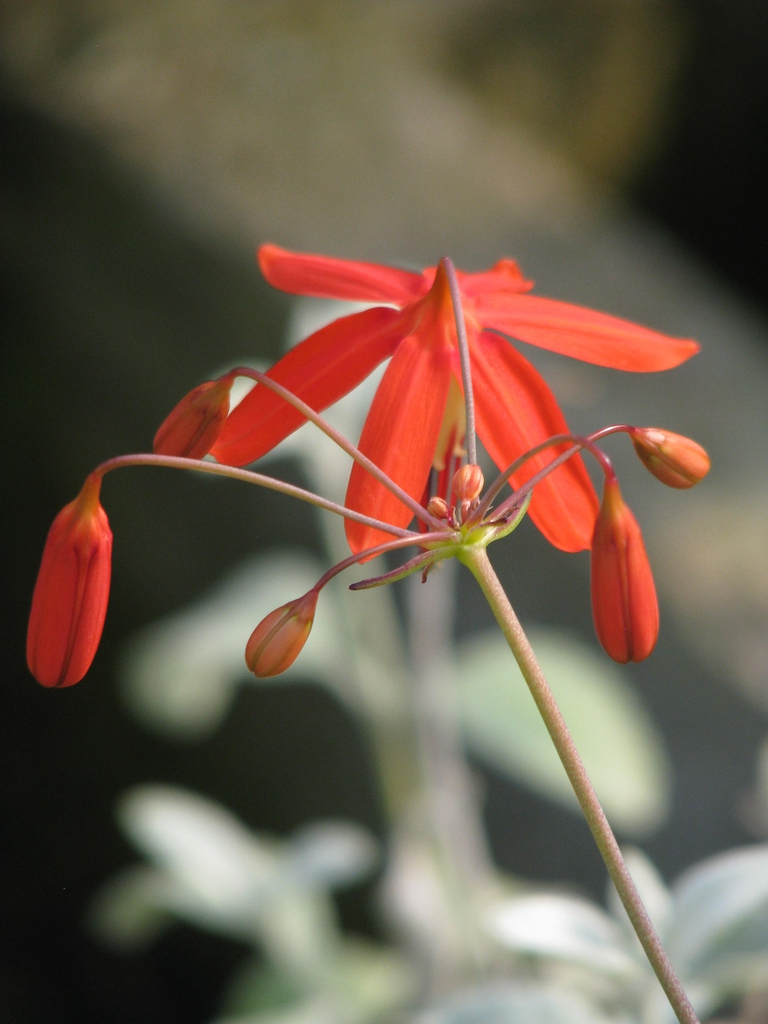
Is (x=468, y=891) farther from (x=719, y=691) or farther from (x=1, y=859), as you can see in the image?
(x=1, y=859)

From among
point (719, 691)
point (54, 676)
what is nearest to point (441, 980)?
point (719, 691)

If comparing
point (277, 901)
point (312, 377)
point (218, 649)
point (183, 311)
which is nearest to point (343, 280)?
point (312, 377)

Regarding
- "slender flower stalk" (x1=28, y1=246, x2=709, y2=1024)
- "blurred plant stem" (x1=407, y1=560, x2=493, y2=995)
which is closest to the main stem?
"slender flower stalk" (x1=28, y1=246, x2=709, y2=1024)

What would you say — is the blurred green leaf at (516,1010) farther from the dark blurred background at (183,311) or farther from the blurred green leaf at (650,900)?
the dark blurred background at (183,311)

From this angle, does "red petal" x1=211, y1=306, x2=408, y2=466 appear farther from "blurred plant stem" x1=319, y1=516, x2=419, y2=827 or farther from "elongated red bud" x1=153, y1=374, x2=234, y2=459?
"blurred plant stem" x1=319, y1=516, x2=419, y2=827

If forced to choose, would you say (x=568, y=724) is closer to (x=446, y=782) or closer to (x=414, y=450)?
(x=446, y=782)

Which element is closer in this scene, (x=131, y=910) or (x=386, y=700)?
(x=386, y=700)
